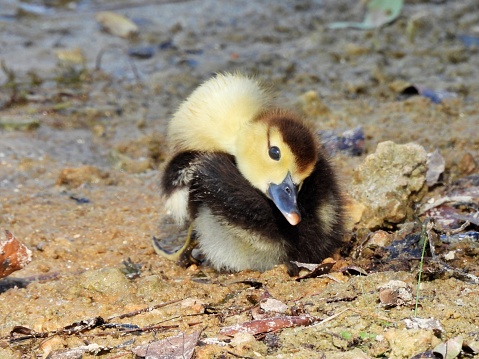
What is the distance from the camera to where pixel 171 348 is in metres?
2.48

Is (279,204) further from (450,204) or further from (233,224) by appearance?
(450,204)

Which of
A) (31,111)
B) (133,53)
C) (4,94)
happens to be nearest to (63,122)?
(31,111)

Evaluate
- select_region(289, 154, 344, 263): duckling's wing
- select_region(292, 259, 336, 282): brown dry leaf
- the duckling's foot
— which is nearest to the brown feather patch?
select_region(289, 154, 344, 263): duckling's wing

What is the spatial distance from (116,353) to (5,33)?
552cm

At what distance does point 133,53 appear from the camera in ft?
22.2

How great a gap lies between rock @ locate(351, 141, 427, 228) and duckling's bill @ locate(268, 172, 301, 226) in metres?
0.72

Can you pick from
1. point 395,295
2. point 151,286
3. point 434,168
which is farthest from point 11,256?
point 434,168

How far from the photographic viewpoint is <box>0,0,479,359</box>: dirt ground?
102 inches

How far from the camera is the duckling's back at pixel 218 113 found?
3.24 m

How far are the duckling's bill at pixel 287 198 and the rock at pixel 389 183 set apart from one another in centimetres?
72

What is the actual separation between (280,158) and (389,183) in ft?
2.86

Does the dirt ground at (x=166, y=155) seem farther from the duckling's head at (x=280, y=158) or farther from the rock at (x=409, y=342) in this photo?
the duckling's head at (x=280, y=158)

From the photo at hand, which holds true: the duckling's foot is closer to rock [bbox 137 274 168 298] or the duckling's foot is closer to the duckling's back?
rock [bbox 137 274 168 298]

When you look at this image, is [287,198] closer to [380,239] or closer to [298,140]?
[298,140]
